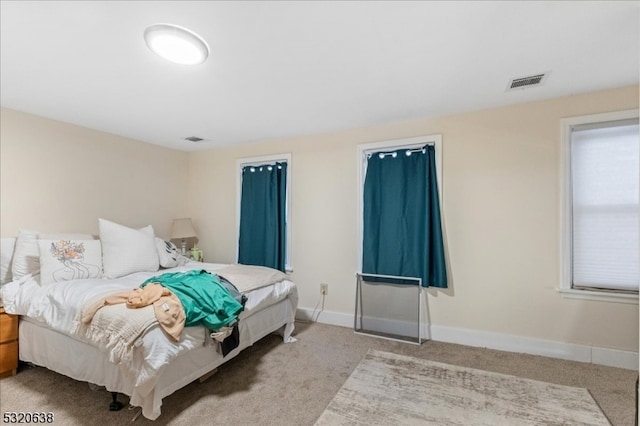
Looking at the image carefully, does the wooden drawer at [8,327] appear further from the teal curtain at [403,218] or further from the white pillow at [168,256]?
the teal curtain at [403,218]

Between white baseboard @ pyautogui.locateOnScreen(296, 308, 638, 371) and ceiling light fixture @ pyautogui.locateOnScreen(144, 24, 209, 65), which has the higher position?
ceiling light fixture @ pyautogui.locateOnScreen(144, 24, 209, 65)

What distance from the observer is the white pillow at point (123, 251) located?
2.72 m

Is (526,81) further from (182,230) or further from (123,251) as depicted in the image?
(182,230)

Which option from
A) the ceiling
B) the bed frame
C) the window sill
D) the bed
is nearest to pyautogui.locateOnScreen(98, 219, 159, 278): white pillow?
the bed

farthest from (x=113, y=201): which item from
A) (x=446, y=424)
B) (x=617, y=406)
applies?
(x=617, y=406)

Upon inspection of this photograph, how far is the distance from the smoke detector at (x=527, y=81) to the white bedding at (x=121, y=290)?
2673 mm

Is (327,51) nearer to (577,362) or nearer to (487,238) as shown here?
(487,238)

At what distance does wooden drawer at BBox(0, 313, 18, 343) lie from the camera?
7.45ft

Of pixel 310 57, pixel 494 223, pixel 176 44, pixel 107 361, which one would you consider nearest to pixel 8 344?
pixel 107 361

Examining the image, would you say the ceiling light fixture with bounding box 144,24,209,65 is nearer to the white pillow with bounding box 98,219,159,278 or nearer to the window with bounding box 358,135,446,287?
the white pillow with bounding box 98,219,159,278

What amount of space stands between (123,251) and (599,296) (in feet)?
14.0

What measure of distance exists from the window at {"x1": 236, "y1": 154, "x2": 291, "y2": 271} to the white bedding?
0.91 m

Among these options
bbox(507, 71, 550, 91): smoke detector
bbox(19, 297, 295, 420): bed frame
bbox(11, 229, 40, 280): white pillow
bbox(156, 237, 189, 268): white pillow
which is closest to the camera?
bbox(19, 297, 295, 420): bed frame

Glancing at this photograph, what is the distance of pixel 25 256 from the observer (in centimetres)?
250
